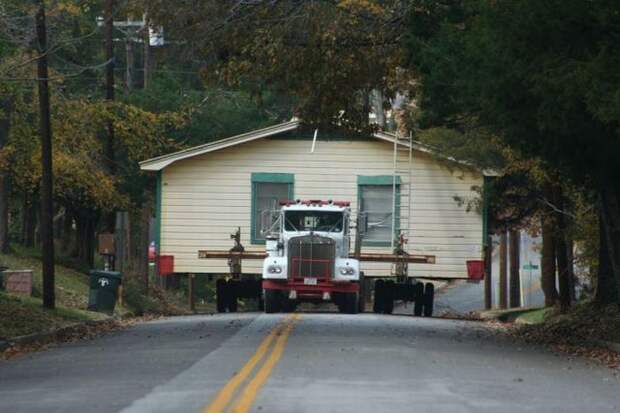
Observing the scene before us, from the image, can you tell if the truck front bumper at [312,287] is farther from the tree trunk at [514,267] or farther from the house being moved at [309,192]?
the tree trunk at [514,267]

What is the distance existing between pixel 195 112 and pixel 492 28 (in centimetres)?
3090

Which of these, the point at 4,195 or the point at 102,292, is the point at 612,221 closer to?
the point at 102,292

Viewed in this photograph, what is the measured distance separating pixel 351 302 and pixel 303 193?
22.8 ft

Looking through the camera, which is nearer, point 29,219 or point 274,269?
point 274,269

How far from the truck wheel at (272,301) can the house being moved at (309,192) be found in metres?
5.06

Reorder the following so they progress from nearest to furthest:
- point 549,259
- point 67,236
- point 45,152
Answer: point 45,152 < point 549,259 < point 67,236

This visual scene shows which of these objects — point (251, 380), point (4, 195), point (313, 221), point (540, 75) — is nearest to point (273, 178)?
point (313, 221)

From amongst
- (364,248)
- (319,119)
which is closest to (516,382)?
(319,119)

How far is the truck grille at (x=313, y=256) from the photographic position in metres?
35.3

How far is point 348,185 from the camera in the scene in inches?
1646

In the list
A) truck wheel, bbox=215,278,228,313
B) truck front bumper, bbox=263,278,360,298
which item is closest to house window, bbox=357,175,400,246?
truck wheel, bbox=215,278,228,313

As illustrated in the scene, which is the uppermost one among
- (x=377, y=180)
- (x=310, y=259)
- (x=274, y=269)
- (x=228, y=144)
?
(x=228, y=144)

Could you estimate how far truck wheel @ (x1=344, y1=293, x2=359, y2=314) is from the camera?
35.7m

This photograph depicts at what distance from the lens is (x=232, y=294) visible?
131 ft
